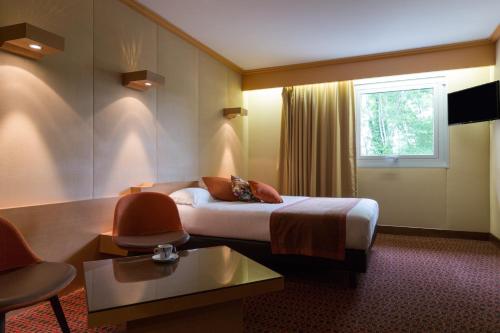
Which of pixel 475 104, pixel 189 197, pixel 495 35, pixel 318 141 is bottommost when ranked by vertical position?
pixel 189 197

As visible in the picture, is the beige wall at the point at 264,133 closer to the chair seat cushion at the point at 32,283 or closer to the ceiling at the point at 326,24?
the ceiling at the point at 326,24

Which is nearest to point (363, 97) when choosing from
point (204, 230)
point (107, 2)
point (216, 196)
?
point (216, 196)

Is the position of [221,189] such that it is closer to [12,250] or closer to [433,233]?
[12,250]

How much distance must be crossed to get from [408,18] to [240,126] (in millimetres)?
2857

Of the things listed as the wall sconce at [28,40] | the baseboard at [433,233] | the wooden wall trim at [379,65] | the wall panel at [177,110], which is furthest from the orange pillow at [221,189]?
the baseboard at [433,233]

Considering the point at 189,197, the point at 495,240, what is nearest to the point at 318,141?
the point at 189,197

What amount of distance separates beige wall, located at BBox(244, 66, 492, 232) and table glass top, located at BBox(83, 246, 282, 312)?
3557 mm

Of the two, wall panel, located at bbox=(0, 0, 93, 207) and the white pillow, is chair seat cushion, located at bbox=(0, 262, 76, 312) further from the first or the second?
the white pillow

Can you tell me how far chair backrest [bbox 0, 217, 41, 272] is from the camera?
186cm

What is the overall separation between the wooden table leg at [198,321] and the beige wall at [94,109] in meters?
1.46

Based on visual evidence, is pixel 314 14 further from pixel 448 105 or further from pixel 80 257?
pixel 80 257

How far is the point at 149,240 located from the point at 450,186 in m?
4.17

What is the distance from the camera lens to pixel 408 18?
11.8 ft

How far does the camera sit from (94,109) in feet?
9.49
